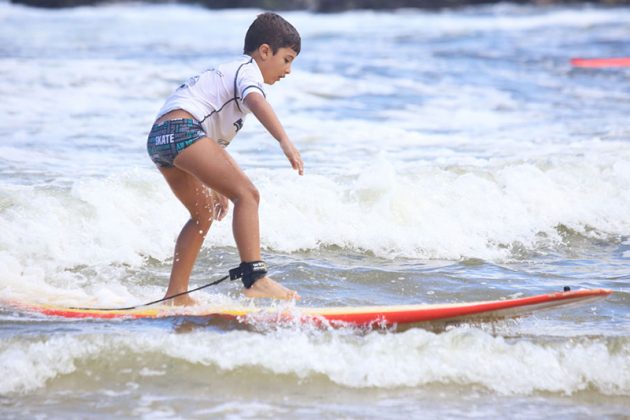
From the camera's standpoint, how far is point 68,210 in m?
6.80

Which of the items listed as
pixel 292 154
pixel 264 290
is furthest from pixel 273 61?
pixel 264 290

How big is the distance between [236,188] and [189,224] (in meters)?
0.58

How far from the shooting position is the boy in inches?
177

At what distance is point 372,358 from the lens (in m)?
4.26

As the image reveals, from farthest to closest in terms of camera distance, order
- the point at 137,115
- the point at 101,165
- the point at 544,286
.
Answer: the point at 137,115 < the point at 101,165 < the point at 544,286

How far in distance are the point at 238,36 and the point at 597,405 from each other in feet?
83.6

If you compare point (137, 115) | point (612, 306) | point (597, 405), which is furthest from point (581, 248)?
point (137, 115)

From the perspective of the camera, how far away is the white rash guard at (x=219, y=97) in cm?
459

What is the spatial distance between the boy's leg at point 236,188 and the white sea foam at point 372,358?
366 mm

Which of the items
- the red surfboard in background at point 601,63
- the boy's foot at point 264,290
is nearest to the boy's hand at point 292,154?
the boy's foot at point 264,290

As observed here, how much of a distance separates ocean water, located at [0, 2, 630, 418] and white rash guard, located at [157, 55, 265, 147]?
3.40 feet

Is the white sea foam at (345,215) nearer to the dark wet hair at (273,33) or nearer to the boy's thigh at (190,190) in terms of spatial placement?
the boy's thigh at (190,190)

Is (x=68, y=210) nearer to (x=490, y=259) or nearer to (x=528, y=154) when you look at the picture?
(x=490, y=259)

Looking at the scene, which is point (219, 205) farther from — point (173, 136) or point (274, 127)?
point (274, 127)
